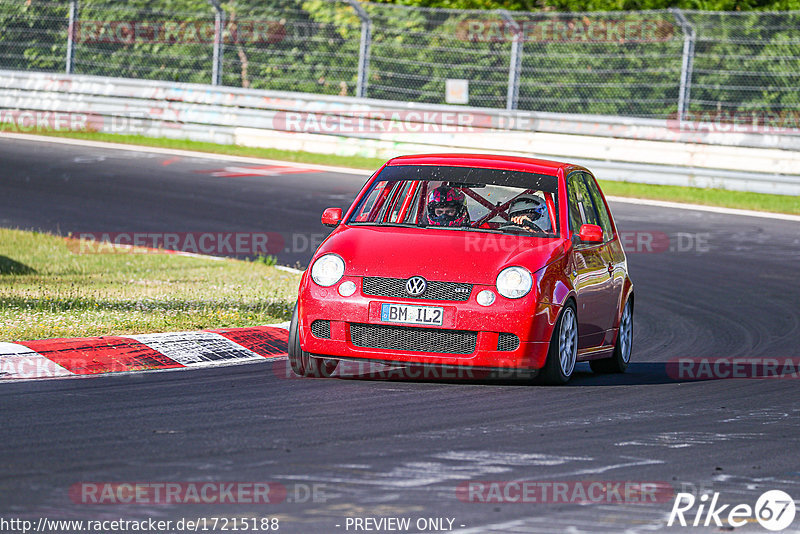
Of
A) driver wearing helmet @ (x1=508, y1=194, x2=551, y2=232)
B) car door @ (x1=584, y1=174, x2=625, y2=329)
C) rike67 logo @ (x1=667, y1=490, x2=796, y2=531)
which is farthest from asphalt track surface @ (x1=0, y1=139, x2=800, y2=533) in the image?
driver wearing helmet @ (x1=508, y1=194, x2=551, y2=232)

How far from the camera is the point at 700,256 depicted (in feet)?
53.5

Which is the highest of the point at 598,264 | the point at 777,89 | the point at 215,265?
the point at 777,89

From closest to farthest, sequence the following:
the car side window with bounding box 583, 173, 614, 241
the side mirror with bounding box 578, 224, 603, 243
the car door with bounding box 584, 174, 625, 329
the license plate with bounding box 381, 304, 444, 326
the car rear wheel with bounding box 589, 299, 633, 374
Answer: the license plate with bounding box 381, 304, 444, 326
the side mirror with bounding box 578, 224, 603, 243
the car door with bounding box 584, 174, 625, 329
the car rear wheel with bounding box 589, 299, 633, 374
the car side window with bounding box 583, 173, 614, 241

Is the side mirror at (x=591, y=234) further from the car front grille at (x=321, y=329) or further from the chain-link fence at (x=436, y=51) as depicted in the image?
the chain-link fence at (x=436, y=51)

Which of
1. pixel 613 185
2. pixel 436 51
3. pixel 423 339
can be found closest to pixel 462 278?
pixel 423 339

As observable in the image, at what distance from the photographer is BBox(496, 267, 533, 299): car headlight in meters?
8.32

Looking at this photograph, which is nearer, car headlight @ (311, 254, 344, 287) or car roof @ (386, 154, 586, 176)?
car headlight @ (311, 254, 344, 287)

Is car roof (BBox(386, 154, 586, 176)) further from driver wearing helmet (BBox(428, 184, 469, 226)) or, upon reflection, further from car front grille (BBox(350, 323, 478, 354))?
car front grille (BBox(350, 323, 478, 354))

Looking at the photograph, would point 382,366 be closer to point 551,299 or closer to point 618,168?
point 551,299

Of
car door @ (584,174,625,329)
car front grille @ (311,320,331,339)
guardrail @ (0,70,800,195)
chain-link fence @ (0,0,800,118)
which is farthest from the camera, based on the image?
chain-link fence @ (0,0,800,118)

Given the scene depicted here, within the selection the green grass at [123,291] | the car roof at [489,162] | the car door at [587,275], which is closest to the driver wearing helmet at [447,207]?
the car roof at [489,162]

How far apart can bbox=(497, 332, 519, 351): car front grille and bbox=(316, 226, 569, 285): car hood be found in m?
0.33

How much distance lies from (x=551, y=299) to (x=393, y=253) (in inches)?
39.8

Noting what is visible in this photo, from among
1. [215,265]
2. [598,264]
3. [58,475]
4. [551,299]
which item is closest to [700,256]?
[215,265]
